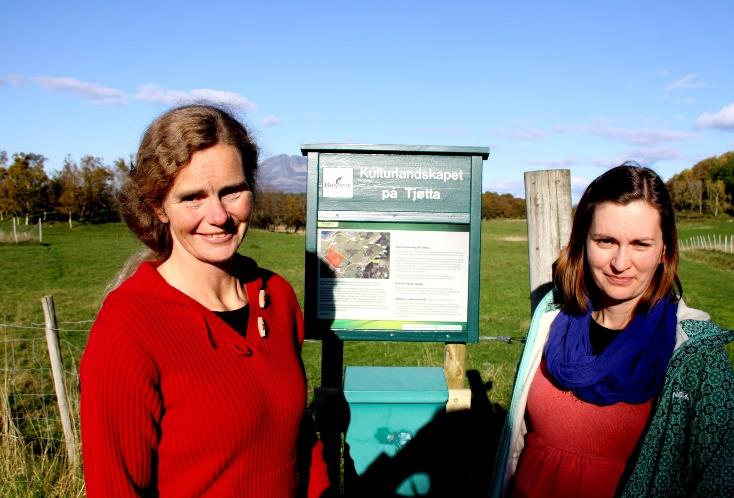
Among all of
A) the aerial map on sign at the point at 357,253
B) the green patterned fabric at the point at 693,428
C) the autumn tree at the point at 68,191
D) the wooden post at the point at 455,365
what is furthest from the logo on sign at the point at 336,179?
the autumn tree at the point at 68,191

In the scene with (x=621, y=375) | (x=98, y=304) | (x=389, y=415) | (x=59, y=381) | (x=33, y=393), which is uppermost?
(x=621, y=375)

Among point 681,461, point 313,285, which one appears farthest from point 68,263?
point 681,461

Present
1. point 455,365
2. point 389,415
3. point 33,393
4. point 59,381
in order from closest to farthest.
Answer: point 389,415
point 455,365
point 59,381
point 33,393

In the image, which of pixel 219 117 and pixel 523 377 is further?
pixel 523 377

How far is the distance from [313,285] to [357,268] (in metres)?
0.28

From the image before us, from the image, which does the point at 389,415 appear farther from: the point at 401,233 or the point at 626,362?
the point at 626,362

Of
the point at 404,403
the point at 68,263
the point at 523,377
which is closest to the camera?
the point at 523,377

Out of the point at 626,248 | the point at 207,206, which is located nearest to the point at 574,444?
the point at 626,248

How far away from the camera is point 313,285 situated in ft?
11.3

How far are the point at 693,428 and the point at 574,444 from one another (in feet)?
1.75

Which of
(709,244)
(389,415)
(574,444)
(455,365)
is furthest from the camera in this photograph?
(709,244)

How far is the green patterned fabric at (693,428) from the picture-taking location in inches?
81.1

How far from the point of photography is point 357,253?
134 inches

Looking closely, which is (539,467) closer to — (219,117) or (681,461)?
(681,461)
